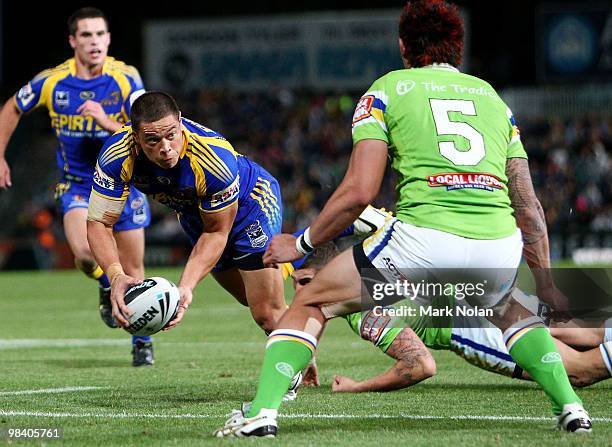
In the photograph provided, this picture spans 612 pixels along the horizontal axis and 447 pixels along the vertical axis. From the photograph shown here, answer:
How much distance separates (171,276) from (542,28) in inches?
498

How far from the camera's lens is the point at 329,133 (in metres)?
31.4

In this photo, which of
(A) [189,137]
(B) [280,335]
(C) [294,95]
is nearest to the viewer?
(B) [280,335]

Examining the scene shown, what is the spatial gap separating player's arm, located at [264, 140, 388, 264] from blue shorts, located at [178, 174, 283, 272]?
7.98ft

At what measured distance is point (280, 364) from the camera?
5.20 m

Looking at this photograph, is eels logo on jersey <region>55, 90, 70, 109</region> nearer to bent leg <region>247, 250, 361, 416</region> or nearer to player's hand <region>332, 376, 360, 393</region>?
player's hand <region>332, 376, 360, 393</region>

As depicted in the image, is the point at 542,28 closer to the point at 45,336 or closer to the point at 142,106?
the point at 45,336

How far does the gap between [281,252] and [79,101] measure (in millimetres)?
5100

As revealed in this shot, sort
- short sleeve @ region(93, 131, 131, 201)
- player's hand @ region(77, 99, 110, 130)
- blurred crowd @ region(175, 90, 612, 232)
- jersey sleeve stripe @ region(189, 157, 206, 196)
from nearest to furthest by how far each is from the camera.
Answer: short sleeve @ region(93, 131, 131, 201)
jersey sleeve stripe @ region(189, 157, 206, 196)
player's hand @ region(77, 99, 110, 130)
blurred crowd @ region(175, 90, 612, 232)

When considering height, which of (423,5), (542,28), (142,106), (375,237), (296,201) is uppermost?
(423,5)

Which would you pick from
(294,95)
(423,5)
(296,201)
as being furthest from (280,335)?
(294,95)

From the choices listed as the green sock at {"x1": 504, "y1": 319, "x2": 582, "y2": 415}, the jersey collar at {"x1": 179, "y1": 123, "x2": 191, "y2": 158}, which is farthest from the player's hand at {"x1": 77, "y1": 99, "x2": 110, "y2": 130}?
the green sock at {"x1": 504, "y1": 319, "x2": 582, "y2": 415}

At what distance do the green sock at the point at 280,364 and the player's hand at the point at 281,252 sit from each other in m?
0.32

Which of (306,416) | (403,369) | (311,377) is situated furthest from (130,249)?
(306,416)

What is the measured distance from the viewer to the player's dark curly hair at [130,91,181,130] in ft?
20.4
